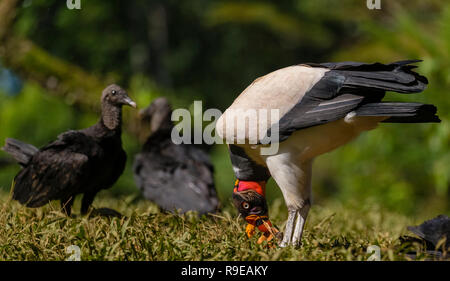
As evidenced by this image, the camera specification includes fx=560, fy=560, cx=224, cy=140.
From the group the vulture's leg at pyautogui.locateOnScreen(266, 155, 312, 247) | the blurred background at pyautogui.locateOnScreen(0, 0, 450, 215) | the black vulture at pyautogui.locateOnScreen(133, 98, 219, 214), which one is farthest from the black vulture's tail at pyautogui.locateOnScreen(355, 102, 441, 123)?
the blurred background at pyautogui.locateOnScreen(0, 0, 450, 215)

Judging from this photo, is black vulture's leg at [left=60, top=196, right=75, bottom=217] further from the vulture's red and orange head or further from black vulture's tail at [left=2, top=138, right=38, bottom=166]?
the vulture's red and orange head

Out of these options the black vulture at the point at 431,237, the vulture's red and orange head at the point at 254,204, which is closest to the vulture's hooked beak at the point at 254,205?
the vulture's red and orange head at the point at 254,204

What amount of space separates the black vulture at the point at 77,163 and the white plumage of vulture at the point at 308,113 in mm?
1056

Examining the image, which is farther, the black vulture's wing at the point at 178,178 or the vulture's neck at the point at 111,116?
the black vulture's wing at the point at 178,178

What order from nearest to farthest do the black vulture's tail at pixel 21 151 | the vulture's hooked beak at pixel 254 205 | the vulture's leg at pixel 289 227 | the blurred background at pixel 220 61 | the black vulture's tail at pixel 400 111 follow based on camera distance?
the black vulture's tail at pixel 400 111, the vulture's leg at pixel 289 227, the vulture's hooked beak at pixel 254 205, the black vulture's tail at pixel 21 151, the blurred background at pixel 220 61

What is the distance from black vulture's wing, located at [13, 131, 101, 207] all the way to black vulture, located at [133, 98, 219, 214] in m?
0.74

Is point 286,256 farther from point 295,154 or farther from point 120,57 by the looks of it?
point 120,57

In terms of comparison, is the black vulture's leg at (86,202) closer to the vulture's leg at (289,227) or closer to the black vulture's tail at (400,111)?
the vulture's leg at (289,227)

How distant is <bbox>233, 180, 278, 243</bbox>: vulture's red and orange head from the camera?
2.80 meters

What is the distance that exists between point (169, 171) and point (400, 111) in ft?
7.43

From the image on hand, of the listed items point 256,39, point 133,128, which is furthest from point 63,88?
point 256,39

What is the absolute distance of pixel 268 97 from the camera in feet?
8.56

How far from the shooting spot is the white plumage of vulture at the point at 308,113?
2486 mm

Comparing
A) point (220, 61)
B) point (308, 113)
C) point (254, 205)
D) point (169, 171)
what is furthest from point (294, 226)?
point (220, 61)
